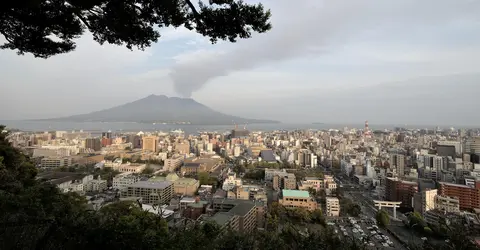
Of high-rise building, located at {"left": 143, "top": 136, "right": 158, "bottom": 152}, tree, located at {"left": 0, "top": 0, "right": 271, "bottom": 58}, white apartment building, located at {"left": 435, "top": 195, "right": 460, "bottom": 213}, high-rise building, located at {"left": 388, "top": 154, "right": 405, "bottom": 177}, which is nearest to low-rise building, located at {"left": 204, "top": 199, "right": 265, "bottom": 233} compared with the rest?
tree, located at {"left": 0, "top": 0, "right": 271, "bottom": 58}

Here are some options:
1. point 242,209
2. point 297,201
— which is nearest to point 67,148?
point 297,201

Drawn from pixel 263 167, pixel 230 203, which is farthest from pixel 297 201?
pixel 263 167

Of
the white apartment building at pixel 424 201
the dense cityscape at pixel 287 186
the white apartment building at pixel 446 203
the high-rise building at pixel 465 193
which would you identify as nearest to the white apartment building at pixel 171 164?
the dense cityscape at pixel 287 186

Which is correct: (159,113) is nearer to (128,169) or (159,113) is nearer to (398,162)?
(128,169)

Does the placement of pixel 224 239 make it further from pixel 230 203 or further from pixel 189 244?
pixel 230 203

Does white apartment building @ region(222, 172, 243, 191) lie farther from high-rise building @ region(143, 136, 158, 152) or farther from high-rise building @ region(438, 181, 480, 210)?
high-rise building @ region(143, 136, 158, 152)

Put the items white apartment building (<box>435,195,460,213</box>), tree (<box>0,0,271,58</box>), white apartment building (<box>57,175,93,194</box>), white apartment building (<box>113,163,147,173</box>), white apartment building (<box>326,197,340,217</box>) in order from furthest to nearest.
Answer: white apartment building (<box>113,163,147,173</box>), white apartment building (<box>57,175,93,194</box>), white apartment building (<box>326,197,340,217</box>), white apartment building (<box>435,195,460,213</box>), tree (<box>0,0,271,58</box>)
